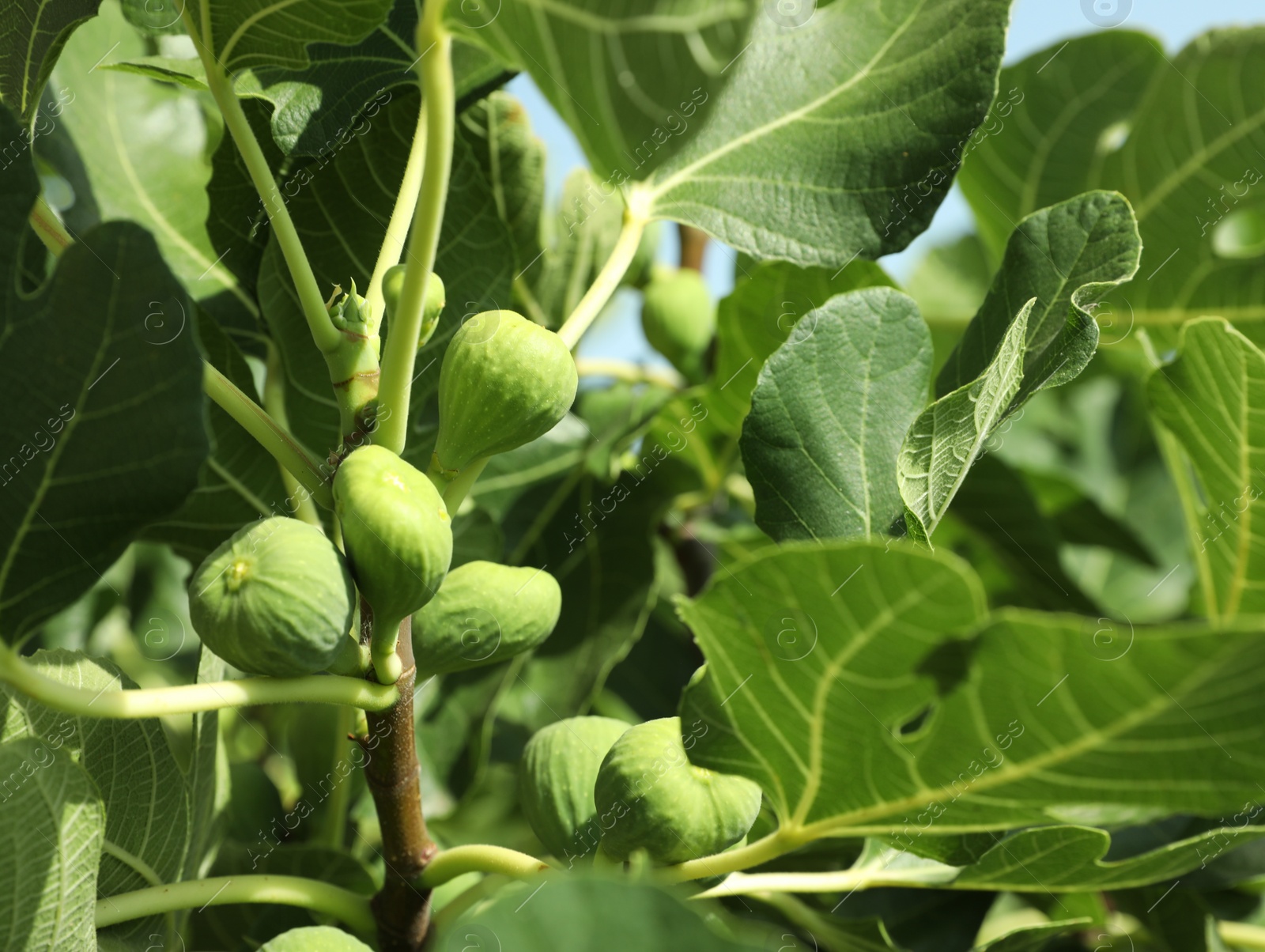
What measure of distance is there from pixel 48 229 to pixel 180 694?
0.43 meters

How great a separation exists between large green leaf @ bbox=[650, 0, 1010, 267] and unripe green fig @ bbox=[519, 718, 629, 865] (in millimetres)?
535

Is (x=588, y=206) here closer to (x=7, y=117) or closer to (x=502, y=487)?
(x=502, y=487)

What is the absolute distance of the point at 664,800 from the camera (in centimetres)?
81

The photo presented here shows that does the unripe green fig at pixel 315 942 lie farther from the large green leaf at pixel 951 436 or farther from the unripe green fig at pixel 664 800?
the large green leaf at pixel 951 436

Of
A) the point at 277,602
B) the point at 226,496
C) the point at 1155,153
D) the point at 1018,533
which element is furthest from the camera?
the point at 1018,533

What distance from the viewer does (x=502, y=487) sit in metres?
1.54

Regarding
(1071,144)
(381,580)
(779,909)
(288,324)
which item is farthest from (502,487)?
(1071,144)

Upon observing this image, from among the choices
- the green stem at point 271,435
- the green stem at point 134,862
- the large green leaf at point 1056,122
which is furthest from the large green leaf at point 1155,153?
the green stem at point 134,862

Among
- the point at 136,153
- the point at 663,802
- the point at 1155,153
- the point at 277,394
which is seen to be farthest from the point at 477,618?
the point at 1155,153

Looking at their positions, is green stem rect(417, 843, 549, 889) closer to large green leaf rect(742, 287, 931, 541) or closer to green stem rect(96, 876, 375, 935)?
green stem rect(96, 876, 375, 935)

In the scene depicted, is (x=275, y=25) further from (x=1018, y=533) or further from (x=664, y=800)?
(x=1018, y=533)

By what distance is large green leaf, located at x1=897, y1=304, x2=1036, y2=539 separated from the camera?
86 centimetres

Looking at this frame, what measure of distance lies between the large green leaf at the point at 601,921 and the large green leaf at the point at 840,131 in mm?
757

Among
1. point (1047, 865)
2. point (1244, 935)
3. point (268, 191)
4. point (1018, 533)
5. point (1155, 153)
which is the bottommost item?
point (1244, 935)
